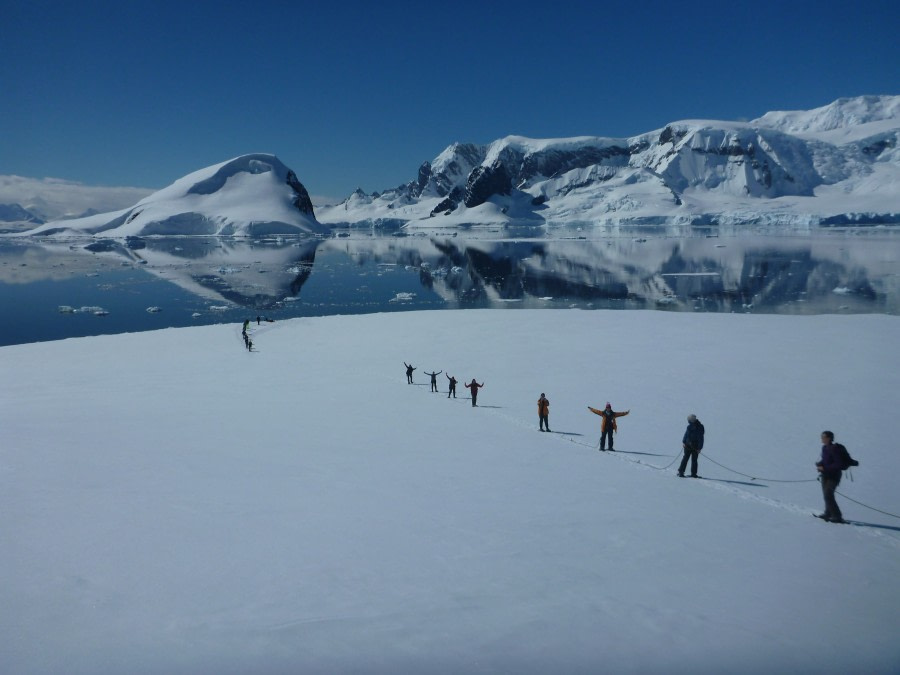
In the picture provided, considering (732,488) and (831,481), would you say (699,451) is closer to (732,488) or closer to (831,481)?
(732,488)

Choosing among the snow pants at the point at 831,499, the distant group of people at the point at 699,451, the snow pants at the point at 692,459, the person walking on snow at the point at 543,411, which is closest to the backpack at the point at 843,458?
the distant group of people at the point at 699,451

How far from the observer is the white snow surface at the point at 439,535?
5793 millimetres

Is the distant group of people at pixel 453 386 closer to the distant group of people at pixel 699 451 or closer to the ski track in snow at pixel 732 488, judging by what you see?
the ski track in snow at pixel 732 488

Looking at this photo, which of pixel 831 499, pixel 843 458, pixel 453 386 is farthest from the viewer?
pixel 453 386

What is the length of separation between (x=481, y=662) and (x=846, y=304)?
48.1 metres

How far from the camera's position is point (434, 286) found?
63312 millimetres

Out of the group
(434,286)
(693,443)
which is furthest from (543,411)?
(434,286)

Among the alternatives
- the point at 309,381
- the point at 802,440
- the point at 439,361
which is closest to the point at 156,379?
the point at 309,381

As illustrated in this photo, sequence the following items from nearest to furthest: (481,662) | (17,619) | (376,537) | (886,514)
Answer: (481,662) < (17,619) < (376,537) < (886,514)

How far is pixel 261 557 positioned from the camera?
726cm

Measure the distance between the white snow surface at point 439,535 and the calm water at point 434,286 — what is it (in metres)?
28.7

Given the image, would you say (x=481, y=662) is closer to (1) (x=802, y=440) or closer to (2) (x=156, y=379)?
(1) (x=802, y=440)

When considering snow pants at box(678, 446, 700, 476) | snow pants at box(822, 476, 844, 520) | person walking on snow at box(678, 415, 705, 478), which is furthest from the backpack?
snow pants at box(678, 446, 700, 476)

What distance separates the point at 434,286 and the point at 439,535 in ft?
184
